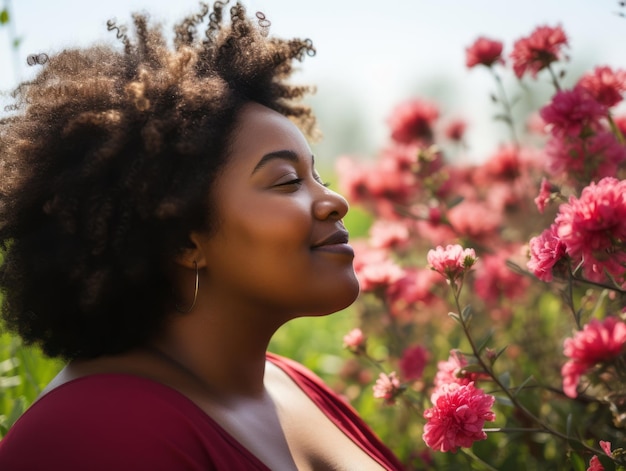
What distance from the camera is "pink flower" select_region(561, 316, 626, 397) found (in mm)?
1668

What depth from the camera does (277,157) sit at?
5.77 feet

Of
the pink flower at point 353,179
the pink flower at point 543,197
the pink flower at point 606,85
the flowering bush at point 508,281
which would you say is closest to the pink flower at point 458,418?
the flowering bush at point 508,281

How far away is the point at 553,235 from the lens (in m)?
1.61

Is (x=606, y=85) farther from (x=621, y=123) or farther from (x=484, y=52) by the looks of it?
(x=484, y=52)

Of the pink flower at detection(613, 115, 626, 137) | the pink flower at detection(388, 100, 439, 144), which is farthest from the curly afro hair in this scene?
the pink flower at detection(388, 100, 439, 144)

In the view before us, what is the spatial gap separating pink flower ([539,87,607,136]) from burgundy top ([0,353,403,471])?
1084 millimetres

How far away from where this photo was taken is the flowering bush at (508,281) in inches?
63.4

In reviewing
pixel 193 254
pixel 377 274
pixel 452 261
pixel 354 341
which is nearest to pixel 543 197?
pixel 452 261

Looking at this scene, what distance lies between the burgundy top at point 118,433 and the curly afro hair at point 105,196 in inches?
8.6

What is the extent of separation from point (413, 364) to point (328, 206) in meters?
1.06

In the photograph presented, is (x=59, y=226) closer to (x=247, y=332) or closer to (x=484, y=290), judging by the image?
(x=247, y=332)

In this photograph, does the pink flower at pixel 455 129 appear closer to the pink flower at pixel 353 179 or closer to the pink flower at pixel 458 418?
the pink flower at pixel 353 179

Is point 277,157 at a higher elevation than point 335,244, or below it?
higher

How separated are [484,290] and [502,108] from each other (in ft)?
2.37
